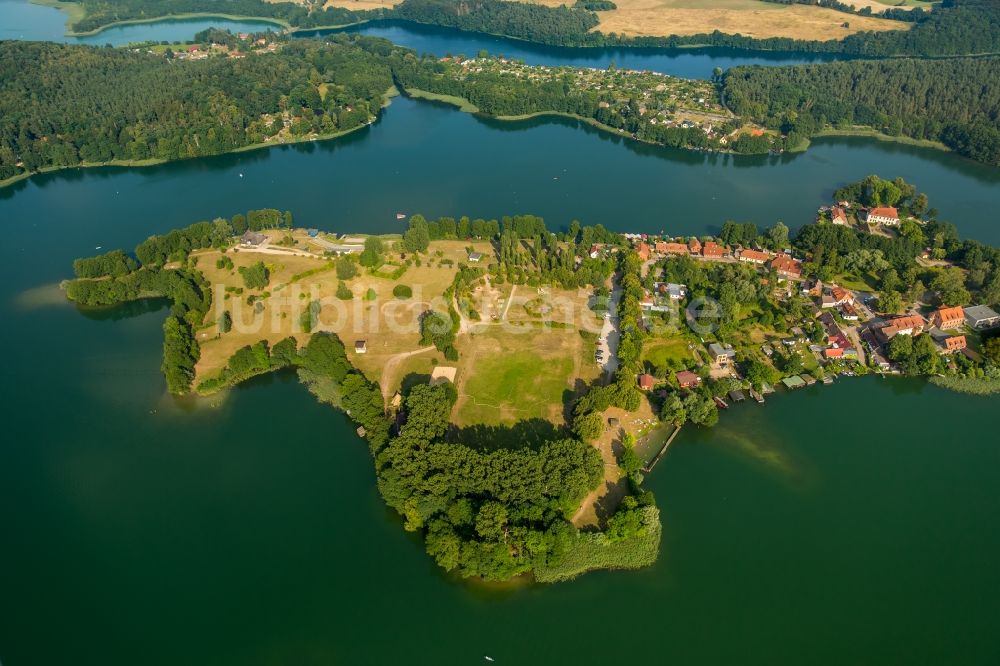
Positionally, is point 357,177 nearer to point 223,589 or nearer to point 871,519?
point 223,589

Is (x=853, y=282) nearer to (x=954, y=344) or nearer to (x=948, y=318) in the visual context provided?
(x=948, y=318)

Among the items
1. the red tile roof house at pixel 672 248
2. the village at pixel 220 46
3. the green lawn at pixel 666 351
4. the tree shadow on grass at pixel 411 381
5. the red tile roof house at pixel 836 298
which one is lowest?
the tree shadow on grass at pixel 411 381

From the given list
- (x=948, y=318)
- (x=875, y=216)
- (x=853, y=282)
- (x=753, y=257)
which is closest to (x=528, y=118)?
(x=753, y=257)

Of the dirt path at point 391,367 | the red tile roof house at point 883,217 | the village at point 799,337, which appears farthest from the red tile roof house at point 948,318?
the dirt path at point 391,367

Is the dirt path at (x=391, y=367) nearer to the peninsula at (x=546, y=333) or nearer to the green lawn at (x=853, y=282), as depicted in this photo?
the peninsula at (x=546, y=333)

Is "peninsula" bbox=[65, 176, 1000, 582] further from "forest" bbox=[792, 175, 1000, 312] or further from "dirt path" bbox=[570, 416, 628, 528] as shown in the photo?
"forest" bbox=[792, 175, 1000, 312]

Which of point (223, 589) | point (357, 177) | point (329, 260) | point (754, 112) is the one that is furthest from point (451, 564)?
point (754, 112)

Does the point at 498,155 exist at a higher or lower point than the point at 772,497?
higher
